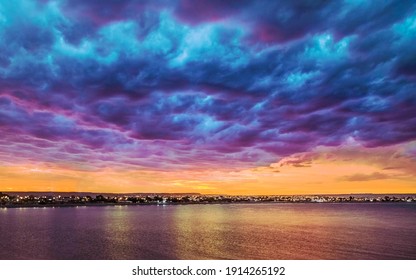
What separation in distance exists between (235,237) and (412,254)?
30065 mm

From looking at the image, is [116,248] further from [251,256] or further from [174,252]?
[251,256]

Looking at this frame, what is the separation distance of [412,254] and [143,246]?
3818 centimetres

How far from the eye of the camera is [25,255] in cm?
4878

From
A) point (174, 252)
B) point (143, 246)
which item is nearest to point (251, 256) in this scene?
point (174, 252)
